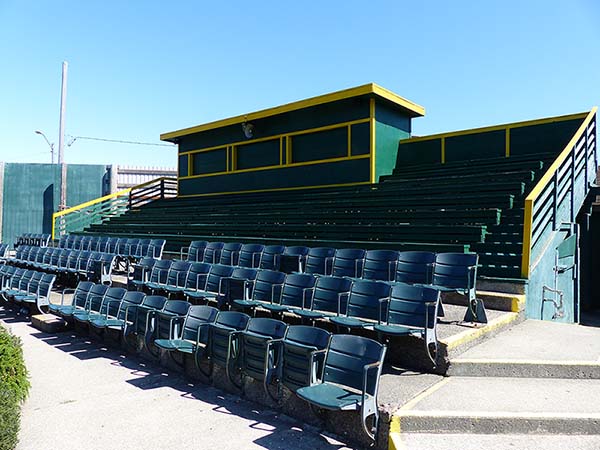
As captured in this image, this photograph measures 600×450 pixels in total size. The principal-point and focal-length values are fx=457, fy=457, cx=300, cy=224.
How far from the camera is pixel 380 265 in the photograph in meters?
6.81

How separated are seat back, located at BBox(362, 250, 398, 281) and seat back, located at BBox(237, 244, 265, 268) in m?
2.36

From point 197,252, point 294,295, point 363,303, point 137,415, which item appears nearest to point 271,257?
point 197,252

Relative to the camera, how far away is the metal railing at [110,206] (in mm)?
17422

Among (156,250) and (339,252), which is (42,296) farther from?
(339,252)

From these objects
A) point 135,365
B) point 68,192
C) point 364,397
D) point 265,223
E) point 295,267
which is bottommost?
point 135,365

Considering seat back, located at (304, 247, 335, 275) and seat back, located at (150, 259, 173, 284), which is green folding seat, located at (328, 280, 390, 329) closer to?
seat back, located at (304, 247, 335, 275)

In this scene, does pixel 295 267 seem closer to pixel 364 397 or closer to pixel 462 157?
pixel 364 397

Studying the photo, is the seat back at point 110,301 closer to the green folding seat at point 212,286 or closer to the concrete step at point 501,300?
the green folding seat at point 212,286

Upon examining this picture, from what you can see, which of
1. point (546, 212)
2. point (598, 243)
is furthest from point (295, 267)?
point (598, 243)

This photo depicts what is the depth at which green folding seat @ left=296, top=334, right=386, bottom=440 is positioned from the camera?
3473 millimetres

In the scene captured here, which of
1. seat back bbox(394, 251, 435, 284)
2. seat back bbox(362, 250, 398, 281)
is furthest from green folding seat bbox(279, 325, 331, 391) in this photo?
seat back bbox(362, 250, 398, 281)

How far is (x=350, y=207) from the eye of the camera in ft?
34.0

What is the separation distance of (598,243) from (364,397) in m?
12.0

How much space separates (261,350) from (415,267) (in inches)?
114
